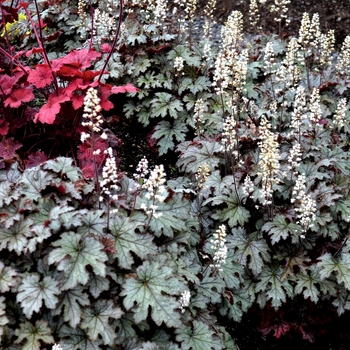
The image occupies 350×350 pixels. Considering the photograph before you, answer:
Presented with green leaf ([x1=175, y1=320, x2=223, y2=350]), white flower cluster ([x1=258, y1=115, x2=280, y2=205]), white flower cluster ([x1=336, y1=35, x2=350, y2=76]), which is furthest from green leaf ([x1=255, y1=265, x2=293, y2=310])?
white flower cluster ([x1=336, y1=35, x2=350, y2=76])

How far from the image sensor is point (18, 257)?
2.69 m

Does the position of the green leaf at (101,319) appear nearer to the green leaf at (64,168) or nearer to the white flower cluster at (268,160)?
the green leaf at (64,168)

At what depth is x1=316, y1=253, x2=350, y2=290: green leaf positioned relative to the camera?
3132 millimetres

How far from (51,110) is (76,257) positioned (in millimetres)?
1357

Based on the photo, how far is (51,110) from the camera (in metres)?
3.46

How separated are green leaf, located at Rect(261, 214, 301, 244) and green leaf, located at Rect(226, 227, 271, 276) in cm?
12

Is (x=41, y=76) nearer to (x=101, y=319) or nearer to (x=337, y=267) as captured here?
(x=101, y=319)

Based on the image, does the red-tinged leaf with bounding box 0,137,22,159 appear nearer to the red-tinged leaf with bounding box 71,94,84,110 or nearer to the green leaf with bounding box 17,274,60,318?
the red-tinged leaf with bounding box 71,94,84,110

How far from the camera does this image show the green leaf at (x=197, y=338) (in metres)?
2.69

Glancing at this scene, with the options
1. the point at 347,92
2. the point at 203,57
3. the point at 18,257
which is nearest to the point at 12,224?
the point at 18,257

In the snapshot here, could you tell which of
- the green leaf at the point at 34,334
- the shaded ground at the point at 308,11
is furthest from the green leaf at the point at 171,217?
the shaded ground at the point at 308,11

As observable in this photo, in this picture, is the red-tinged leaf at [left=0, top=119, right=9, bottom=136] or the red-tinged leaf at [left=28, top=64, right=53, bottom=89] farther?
the red-tinged leaf at [left=0, top=119, right=9, bottom=136]

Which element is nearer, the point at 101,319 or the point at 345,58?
the point at 101,319

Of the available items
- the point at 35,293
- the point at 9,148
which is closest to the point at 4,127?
the point at 9,148
